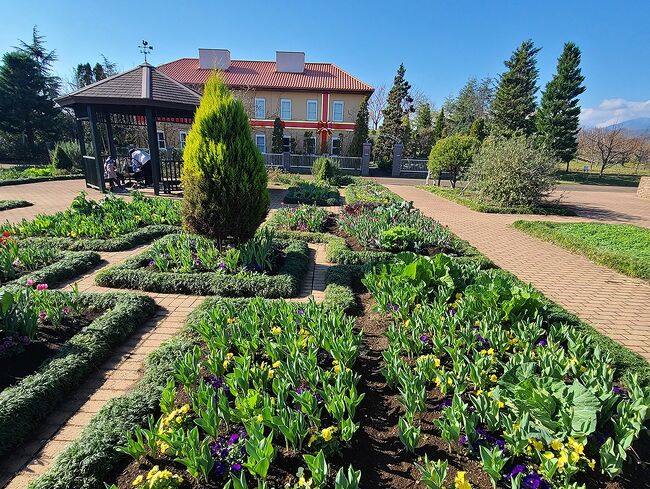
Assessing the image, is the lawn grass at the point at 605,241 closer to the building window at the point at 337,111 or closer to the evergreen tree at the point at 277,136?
the evergreen tree at the point at 277,136

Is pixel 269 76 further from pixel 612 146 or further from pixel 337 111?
pixel 612 146

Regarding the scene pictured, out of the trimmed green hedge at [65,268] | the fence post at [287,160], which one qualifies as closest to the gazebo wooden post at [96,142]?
the trimmed green hedge at [65,268]

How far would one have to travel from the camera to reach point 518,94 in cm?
3331

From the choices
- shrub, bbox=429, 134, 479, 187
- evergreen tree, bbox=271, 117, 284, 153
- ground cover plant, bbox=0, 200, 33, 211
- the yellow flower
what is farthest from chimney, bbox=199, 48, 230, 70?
the yellow flower

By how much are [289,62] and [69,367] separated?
1435 inches

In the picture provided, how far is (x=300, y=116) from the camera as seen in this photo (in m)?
32.7

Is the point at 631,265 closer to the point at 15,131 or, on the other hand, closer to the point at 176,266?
the point at 176,266

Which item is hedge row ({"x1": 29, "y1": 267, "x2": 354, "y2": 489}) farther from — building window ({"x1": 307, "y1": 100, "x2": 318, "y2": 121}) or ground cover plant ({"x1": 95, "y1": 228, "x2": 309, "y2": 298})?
building window ({"x1": 307, "y1": 100, "x2": 318, "y2": 121})

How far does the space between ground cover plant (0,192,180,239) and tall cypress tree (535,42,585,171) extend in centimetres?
3361

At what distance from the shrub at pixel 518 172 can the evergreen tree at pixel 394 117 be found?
65.8ft

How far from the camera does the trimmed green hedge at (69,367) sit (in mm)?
2400

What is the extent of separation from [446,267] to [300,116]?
30.9m

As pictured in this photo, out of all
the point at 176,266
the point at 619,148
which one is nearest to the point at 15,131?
the point at 176,266

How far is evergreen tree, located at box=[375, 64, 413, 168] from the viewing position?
3384 cm
